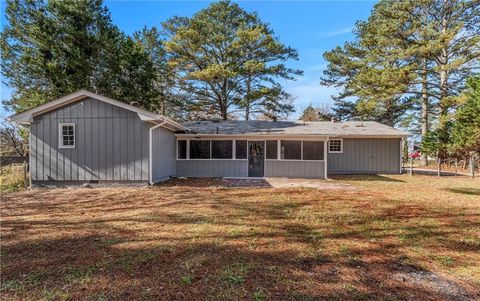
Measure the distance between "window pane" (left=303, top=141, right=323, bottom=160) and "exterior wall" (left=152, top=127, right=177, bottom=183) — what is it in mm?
6265

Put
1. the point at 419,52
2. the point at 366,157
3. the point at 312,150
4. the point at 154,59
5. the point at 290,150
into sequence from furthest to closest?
the point at 154,59
the point at 419,52
the point at 366,157
the point at 290,150
the point at 312,150

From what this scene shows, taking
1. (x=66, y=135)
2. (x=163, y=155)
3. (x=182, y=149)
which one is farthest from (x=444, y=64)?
(x=66, y=135)

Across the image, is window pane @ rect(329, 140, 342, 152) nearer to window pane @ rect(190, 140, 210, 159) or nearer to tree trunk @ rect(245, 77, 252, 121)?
window pane @ rect(190, 140, 210, 159)

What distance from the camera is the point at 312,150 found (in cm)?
1314

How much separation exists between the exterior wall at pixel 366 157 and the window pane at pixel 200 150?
7.05 meters

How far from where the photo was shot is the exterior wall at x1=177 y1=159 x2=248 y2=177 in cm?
1340

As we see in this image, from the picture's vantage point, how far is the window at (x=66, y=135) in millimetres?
10227

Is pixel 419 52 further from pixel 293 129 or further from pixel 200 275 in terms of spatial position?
pixel 200 275

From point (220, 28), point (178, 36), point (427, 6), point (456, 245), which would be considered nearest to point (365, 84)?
point (427, 6)

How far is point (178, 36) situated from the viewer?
21.8 metres

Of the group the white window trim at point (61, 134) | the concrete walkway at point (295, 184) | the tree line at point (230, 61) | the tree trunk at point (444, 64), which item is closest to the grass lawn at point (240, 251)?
the concrete walkway at point (295, 184)

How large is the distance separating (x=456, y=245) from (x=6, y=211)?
8.92 meters

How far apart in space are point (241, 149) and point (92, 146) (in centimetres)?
646

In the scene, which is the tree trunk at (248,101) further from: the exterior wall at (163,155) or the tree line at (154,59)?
the exterior wall at (163,155)
